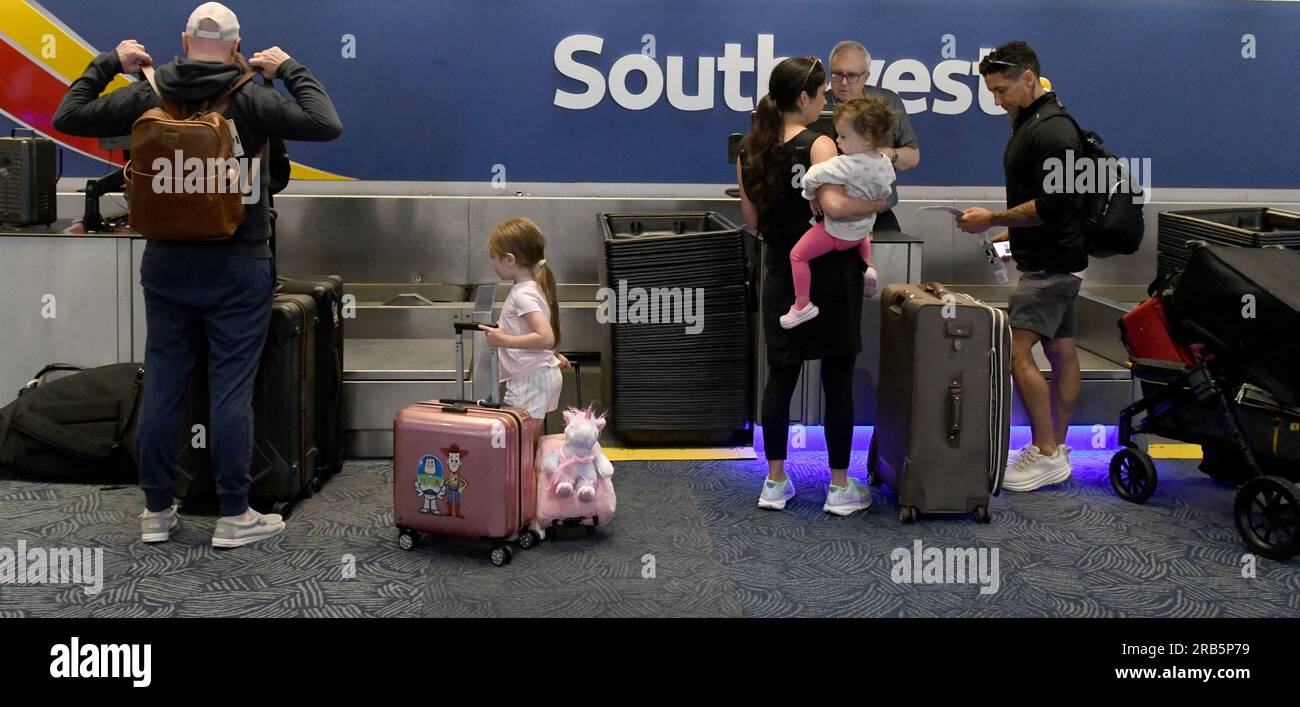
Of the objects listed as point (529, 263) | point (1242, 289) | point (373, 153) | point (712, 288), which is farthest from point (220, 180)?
point (1242, 289)

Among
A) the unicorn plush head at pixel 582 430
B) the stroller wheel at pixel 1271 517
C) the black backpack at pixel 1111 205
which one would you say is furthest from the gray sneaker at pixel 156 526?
the stroller wheel at pixel 1271 517

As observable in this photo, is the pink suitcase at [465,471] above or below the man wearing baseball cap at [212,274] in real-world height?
below

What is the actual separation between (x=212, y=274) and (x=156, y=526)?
89 cm

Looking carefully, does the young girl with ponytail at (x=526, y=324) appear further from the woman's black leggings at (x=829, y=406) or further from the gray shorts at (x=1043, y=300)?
the gray shorts at (x=1043, y=300)

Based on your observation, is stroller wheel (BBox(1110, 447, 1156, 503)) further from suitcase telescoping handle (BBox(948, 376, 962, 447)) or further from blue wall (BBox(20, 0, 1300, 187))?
blue wall (BBox(20, 0, 1300, 187))

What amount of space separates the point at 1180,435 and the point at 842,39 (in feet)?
9.04

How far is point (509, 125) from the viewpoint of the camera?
6.61m

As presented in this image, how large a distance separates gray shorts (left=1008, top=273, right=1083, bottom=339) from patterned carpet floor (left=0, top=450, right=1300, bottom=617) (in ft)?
2.15

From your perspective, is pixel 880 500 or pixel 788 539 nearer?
pixel 788 539

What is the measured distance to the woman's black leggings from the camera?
187 inches

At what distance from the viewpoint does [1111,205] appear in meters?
5.01

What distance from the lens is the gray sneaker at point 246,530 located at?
4375 mm

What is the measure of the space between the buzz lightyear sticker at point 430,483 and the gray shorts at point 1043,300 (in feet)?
7.75

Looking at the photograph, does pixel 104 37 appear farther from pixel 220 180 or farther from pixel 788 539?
pixel 788 539
